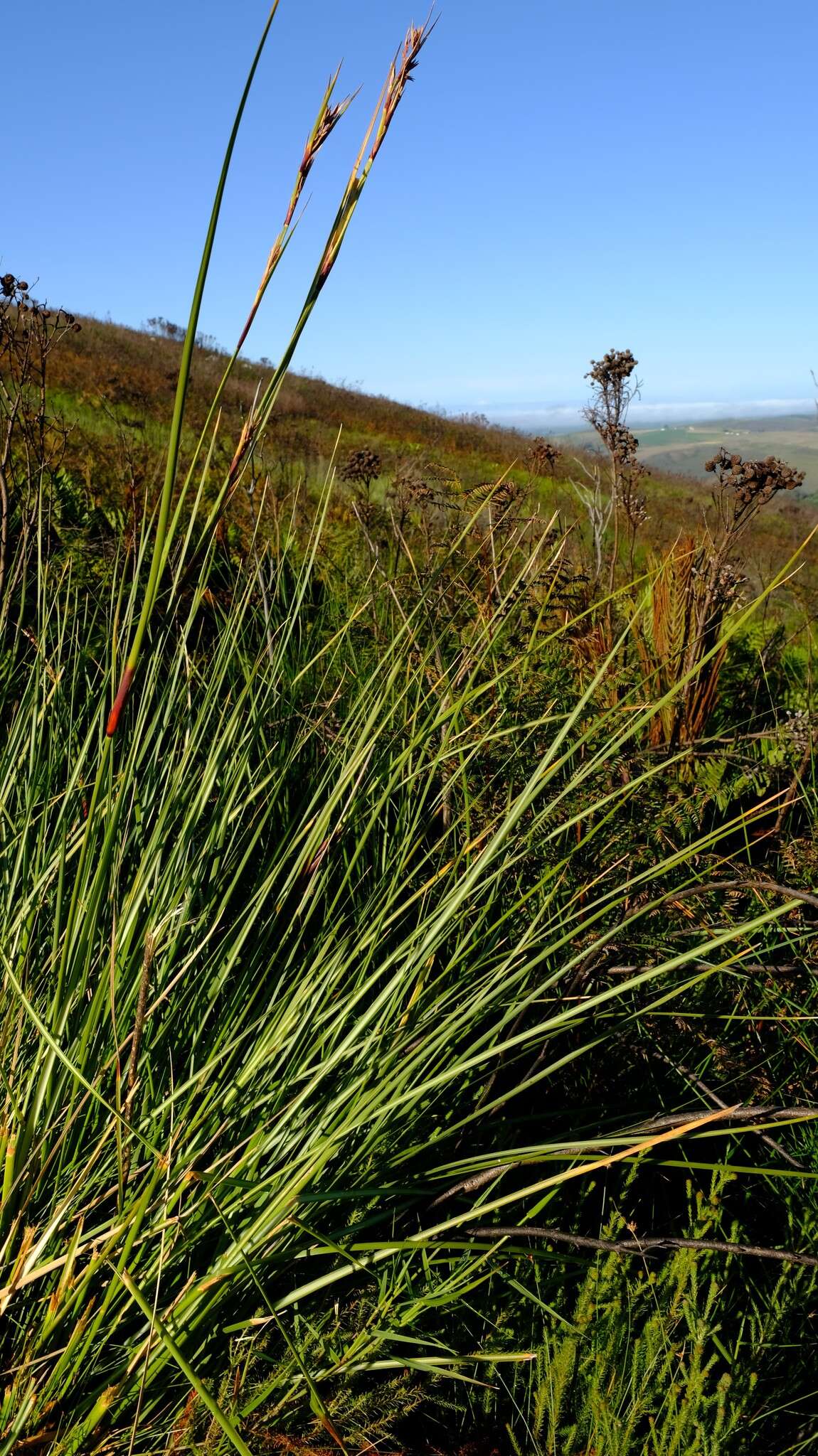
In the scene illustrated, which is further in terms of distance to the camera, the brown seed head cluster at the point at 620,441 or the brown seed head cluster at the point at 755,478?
the brown seed head cluster at the point at 620,441

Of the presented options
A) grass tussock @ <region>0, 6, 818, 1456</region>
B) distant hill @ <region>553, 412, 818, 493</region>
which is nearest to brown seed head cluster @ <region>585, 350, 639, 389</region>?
grass tussock @ <region>0, 6, 818, 1456</region>

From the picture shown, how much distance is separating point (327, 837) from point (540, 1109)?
741 mm

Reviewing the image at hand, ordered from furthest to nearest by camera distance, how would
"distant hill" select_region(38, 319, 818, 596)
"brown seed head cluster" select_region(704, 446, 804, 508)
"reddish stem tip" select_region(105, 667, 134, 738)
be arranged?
"distant hill" select_region(38, 319, 818, 596), "brown seed head cluster" select_region(704, 446, 804, 508), "reddish stem tip" select_region(105, 667, 134, 738)

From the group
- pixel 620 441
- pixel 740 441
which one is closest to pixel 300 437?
pixel 620 441

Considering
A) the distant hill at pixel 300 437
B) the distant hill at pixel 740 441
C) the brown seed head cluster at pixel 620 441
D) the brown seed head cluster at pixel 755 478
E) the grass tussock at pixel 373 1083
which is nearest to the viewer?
the grass tussock at pixel 373 1083

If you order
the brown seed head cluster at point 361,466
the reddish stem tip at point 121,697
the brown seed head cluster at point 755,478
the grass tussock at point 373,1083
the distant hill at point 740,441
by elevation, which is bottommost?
the grass tussock at point 373,1083

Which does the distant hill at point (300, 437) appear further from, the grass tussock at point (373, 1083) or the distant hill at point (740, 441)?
the distant hill at point (740, 441)

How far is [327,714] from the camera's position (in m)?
1.96

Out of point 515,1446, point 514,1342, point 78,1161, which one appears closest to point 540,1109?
point 514,1342

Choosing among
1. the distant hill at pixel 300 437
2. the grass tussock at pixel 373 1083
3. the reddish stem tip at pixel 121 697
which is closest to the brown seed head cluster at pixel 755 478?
the distant hill at pixel 300 437

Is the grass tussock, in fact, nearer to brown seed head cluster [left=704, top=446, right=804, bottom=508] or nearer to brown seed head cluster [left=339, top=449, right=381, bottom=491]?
brown seed head cluster [left=704, top=446, right=804, bottom=508]

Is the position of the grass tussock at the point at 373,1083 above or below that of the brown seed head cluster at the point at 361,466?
below

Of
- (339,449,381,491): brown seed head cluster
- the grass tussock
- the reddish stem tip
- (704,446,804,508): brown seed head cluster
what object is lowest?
the grass tussock

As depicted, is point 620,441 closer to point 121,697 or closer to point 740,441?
point 121,697
